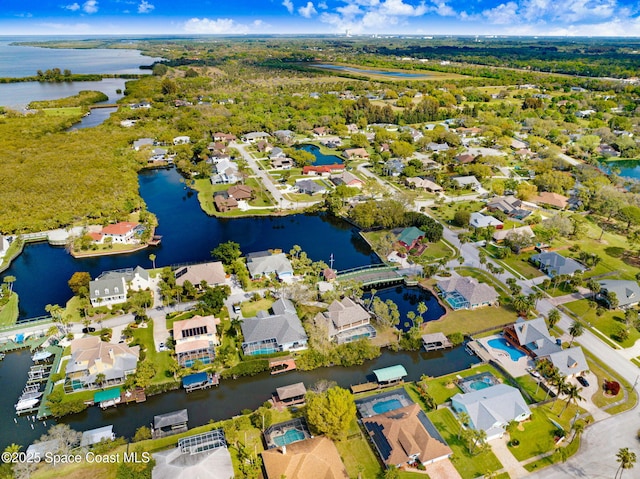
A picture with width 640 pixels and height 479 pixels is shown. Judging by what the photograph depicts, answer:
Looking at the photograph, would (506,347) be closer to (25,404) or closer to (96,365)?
(96,365)

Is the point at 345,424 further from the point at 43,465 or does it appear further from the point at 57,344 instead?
the point at 57,344

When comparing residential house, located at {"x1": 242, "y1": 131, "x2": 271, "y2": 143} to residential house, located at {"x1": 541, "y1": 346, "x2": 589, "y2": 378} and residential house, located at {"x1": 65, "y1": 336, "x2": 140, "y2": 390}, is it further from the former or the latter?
residential house, located at {"x1": 541, "y1": 346, "x2": 589, "y2": 378}

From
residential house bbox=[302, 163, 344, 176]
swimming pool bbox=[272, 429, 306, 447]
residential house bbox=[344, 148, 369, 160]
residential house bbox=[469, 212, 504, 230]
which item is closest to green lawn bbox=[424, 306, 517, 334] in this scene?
swimming pool bbox=[272, 429, 306, 447]

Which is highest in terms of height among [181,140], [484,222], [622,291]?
[181,140]

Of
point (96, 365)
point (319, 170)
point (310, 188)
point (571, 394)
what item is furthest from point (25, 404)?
point (319, 170)

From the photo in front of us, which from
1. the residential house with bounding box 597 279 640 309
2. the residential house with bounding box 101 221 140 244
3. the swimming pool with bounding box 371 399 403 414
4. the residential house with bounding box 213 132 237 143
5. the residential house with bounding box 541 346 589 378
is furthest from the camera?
the residential house with bounding box 213 132 237 143

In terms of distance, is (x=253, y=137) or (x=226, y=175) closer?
(x=226, y=175)
